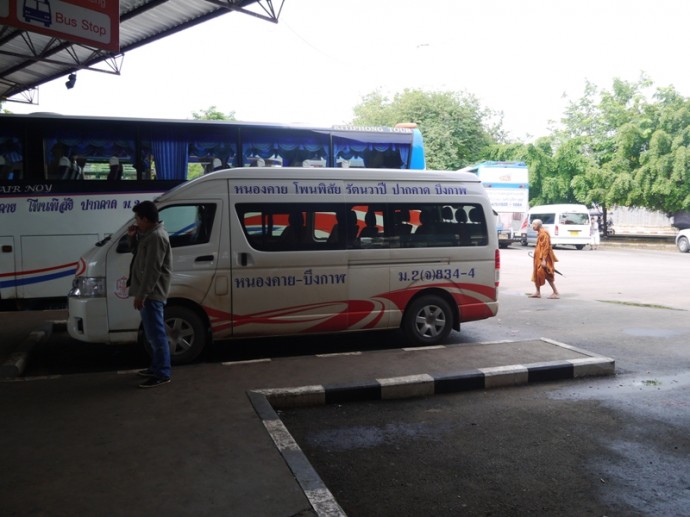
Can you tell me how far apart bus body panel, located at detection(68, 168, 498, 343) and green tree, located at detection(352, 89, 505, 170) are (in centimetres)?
2910

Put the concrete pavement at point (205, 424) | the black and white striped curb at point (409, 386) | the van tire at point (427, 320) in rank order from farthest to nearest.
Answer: the van tire at point (427, 320), the black and white striped curb at point (409, 386), the concrete pavement at point (205, 424)

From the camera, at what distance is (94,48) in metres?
15.2

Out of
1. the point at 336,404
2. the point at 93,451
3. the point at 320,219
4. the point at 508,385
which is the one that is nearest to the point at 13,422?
the point at 93,451

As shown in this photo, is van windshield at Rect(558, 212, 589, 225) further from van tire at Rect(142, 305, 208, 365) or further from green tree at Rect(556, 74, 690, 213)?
van tire at Rect(142, 305, 208, 365)

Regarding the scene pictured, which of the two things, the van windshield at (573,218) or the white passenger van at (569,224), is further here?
the van windshield at (573,218)

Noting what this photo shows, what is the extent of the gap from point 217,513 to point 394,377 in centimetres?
285

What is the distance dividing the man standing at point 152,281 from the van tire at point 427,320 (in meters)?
3.16

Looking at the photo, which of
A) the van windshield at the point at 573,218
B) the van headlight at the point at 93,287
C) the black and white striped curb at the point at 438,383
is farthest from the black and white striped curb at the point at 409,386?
the van windshield at the point at 573,218

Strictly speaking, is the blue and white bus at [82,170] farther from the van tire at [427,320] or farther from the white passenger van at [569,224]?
the white passenger van at [569,224]

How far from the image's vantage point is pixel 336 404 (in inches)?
204

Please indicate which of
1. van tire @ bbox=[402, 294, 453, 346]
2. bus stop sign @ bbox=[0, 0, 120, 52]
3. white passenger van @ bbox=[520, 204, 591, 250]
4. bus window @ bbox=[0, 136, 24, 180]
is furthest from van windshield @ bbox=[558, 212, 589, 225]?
bus window @ bbox=[0, 136, 24, 180]

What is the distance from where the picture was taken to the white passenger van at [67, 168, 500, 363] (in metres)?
6.23

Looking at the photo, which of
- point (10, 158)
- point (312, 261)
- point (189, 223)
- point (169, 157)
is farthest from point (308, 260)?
point (10, 158)

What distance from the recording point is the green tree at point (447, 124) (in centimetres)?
3644
